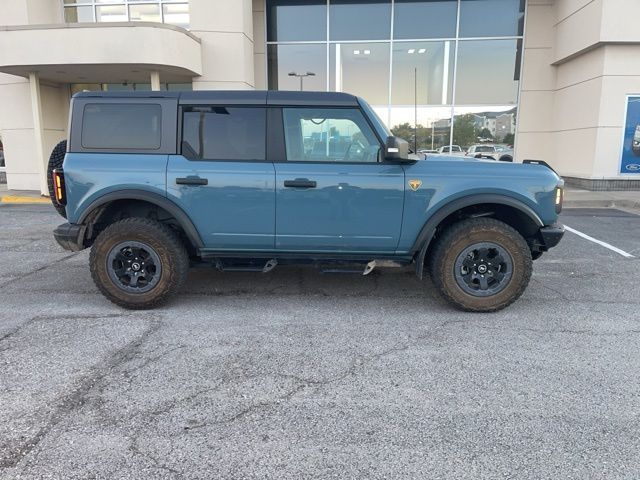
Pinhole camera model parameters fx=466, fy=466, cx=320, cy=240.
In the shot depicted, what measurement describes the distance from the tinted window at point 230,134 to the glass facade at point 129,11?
10.9 metres

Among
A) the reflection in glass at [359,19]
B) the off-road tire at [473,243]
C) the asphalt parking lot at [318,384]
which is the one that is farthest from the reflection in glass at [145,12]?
the off-road tire at [473,243]

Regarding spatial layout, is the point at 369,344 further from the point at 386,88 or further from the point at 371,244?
the point at 386,88

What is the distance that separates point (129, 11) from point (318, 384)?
14212 millimetres

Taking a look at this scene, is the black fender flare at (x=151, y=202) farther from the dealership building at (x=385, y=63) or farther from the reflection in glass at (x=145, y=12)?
the reflection in glass at (x=145, y=12)

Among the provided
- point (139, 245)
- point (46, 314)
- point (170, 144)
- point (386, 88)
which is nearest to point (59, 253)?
point (46, 314)

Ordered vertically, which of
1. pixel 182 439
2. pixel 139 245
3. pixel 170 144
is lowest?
pixel 182 439

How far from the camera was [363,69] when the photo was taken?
1478 centimetres

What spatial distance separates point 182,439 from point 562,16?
15329 mm

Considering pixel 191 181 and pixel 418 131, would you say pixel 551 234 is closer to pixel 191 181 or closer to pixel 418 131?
pixel 191 181

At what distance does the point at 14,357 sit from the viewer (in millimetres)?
3488

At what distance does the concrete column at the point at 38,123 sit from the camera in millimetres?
11664

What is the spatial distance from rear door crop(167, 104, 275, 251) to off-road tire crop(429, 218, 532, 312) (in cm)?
161

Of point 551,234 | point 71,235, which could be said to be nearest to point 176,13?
point 71,235

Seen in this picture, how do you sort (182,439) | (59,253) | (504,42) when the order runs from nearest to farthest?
(182,439)
(59,253)
(504,42)
